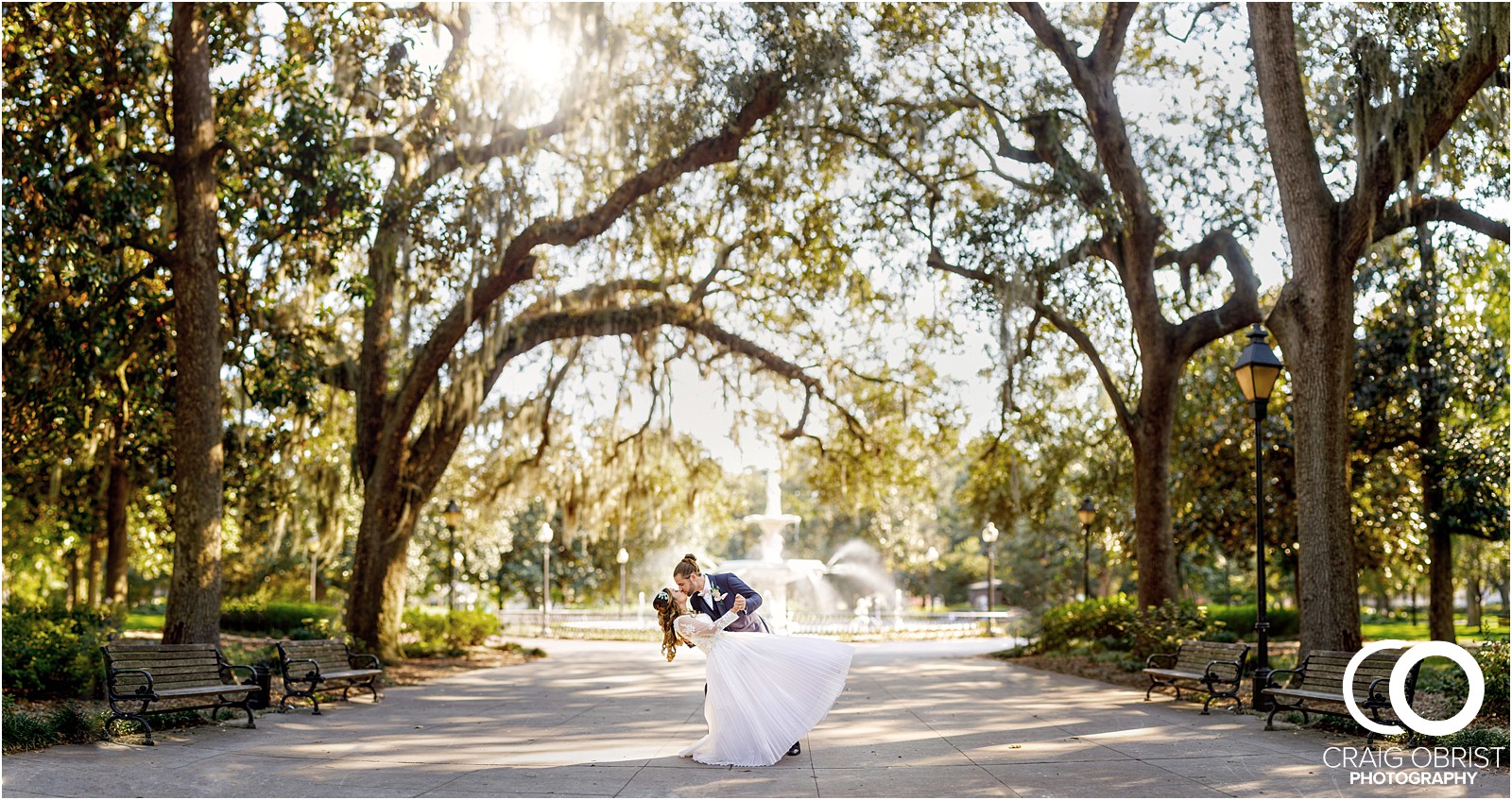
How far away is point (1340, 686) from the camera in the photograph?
33.2ft

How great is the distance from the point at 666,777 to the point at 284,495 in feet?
51.8

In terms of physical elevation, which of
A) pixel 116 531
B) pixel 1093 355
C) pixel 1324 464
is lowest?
pixel 116 531

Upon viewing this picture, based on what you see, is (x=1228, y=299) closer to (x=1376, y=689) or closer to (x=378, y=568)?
(x=1376, y=689)

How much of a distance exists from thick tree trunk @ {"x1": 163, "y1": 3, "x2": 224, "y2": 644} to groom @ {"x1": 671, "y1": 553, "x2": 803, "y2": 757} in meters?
6.70

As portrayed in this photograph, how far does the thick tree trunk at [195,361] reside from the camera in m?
12.7

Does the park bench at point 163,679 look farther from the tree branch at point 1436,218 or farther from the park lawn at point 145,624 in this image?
the park lawn at point 145,624

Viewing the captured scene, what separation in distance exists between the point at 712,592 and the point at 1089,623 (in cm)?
1436

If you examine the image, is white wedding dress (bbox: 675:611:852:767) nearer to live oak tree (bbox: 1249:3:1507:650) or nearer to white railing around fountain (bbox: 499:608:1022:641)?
live oak tree (bbox: 1249:3:1507:650)

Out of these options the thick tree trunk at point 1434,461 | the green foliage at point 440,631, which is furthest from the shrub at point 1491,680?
the green foliage at point 440,631

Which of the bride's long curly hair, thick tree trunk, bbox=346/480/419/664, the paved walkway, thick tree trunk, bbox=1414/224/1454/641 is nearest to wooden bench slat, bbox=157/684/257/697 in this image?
the paved walkway

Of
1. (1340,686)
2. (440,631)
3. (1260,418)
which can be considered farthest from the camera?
(440,631)

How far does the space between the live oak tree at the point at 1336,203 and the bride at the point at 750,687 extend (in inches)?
257

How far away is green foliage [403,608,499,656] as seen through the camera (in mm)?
22094

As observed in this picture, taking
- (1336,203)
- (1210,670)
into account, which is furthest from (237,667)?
(1336,203)
